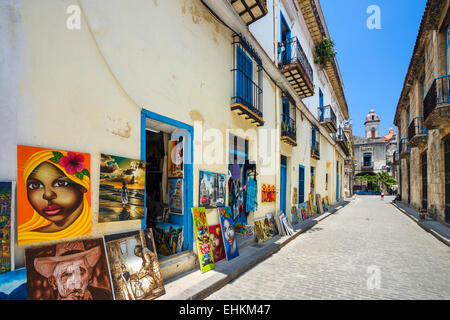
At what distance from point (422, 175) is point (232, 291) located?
1617 centimetres

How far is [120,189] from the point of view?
136 inches

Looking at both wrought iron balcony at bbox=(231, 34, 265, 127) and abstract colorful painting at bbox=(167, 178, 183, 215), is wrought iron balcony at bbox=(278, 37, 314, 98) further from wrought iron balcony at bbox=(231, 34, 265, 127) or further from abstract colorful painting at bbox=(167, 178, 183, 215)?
abstract colorful painting at bbox=(167, 178, 183, 215)

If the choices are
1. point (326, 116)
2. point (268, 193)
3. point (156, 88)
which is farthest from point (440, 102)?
point (156, 88)

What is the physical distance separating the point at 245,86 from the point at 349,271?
513cm

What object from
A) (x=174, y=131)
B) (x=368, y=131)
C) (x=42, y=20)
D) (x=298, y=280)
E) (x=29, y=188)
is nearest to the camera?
(x=29, y=188)

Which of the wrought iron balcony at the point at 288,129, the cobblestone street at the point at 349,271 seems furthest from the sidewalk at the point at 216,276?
the wrought iron balcony at the point at 288,129

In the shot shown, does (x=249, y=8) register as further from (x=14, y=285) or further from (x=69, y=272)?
(x=14, y=285)

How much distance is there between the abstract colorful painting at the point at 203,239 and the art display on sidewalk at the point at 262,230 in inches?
93.9

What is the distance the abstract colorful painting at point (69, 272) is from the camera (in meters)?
2.46

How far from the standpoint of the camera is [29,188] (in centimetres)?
250

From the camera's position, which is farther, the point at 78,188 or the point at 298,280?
the point at 298,280

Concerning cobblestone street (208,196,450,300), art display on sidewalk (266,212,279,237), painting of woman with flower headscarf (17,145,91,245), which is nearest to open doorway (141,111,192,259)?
cobblestone street (208,196,450,300)
